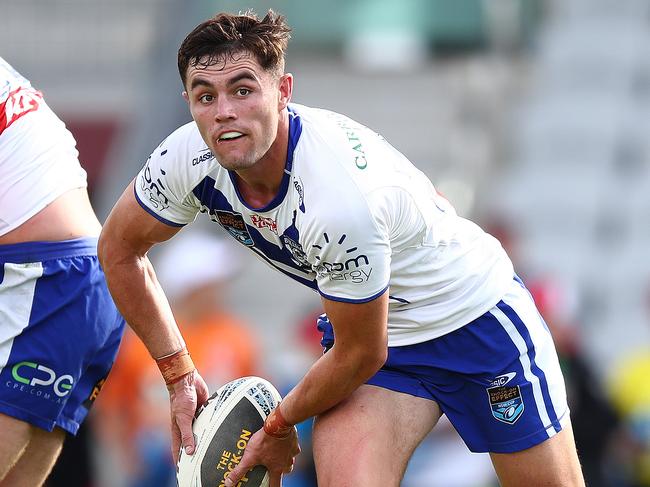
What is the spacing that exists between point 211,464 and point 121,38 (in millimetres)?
7814

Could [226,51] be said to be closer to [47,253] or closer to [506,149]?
[47,253]

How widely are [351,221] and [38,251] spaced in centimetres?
125

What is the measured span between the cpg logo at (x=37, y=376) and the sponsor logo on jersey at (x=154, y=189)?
2.34 feet

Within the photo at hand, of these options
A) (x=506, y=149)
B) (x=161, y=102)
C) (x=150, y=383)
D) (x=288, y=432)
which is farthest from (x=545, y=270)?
(x=288, y=432)

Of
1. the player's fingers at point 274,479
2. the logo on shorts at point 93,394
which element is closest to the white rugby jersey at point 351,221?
the player's fingers at point 274,479

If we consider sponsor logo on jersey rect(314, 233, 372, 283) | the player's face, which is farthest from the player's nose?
sponsor logo on jersey rect(314, 233, 372, 283)

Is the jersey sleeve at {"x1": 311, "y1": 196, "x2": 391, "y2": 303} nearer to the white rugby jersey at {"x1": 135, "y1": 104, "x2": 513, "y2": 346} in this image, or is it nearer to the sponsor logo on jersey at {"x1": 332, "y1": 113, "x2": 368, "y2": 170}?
the white rugby jersey at {"x1": 135, "y1": 104, "x2": 513, "y2": 346}

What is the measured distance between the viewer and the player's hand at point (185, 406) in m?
4.87

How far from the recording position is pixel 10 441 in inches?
190

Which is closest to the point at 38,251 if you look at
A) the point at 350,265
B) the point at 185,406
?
the point at 185,406

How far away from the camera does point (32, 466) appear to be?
4977 mm

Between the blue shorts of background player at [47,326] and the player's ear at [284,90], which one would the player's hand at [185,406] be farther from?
the player's ear at [284,90]

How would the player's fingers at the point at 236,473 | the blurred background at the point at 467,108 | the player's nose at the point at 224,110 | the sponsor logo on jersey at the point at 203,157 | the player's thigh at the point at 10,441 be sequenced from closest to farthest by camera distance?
1. the player's nose at the point at 224,110
2. the sponsor logo on jersey at the point at 203,157
3. the player's fingers at the point at 236,473
4. the player's thigh at the point at 10,441
5. the blurred background at the point at 467,108

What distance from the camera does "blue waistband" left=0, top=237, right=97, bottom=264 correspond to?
15.8 ft
